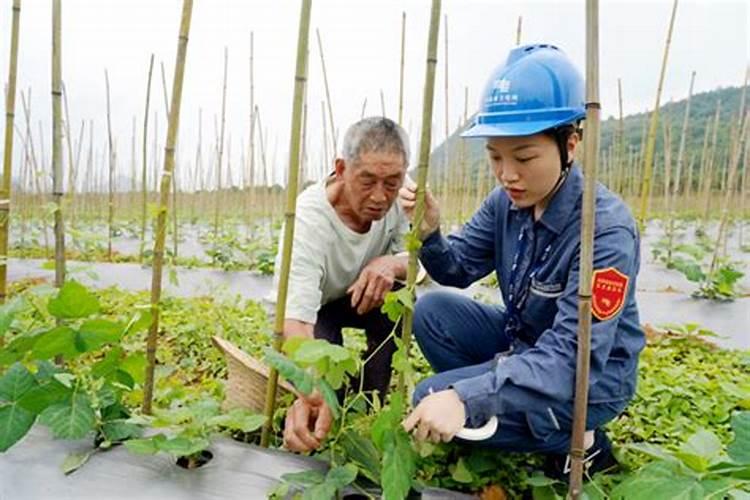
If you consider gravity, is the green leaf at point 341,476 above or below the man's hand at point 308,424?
below

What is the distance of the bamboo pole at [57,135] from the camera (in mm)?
1314

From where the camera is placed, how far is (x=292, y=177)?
1172 millimetres

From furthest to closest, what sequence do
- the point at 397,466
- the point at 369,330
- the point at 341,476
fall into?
1. the point at 369,330
2. the point at 341,476
3. the point at 397,466

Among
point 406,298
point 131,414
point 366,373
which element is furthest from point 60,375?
point 366,373

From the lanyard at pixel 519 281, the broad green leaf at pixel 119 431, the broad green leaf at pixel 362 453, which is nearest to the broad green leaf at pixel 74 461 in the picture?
the broad green leaf at pixel 119 431

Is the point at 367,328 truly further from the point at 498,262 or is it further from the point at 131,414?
the point at 131,414

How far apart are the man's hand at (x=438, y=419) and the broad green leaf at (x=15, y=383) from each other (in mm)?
670

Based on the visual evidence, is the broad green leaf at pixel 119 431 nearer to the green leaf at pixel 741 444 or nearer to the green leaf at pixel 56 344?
the green leaf at pixel 56 344

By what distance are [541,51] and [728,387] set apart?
1056mm

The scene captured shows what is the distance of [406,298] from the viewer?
1044mm

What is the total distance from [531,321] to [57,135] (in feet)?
3.57

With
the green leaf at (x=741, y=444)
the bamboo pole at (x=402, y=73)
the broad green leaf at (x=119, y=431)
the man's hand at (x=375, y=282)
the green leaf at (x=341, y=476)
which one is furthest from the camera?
the bamboo pole at (x=402, y=73)

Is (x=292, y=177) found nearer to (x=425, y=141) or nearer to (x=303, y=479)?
A: (x=425, y=141)

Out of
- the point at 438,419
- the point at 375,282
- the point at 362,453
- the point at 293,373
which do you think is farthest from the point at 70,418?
the point at 375,282
